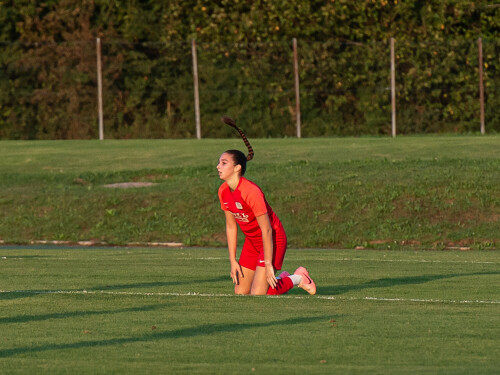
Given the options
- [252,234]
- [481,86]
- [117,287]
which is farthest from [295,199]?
[481,86]

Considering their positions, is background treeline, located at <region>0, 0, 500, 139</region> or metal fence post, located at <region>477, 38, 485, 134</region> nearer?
metal fence post, located at <region>477, 38, 485, 134</region>

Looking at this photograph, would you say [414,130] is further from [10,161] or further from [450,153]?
[10,161]

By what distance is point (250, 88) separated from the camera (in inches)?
1389

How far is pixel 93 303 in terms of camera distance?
10.2 m

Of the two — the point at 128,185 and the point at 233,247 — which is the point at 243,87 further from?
the point at 233,247

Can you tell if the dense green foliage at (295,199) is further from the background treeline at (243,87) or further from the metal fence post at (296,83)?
the background treeline at (243,87)

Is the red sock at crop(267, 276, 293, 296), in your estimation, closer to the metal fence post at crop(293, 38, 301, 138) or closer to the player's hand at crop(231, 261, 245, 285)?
the player's hand at crop(231, 261, 245, 285)

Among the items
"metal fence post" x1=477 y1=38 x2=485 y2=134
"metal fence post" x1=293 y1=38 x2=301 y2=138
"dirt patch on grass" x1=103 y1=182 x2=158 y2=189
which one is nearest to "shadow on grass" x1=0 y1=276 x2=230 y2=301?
"dirt patch on grass" x1=103 y1=182 x2=158 y2=189

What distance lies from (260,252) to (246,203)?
0.88m

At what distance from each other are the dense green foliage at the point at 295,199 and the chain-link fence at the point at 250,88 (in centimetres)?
738

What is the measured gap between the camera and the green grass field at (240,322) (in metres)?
7.28

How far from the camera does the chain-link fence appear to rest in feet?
114

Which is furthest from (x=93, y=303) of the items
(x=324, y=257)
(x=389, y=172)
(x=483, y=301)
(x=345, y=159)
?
(x=345, y=159)

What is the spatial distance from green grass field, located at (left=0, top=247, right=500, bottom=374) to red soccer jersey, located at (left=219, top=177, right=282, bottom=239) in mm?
726
